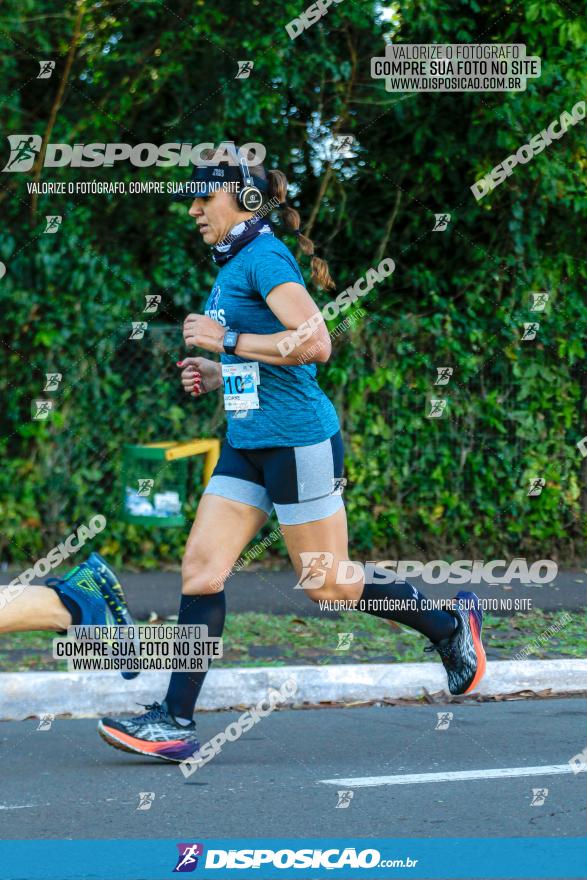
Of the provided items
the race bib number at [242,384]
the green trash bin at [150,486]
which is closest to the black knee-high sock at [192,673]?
the race bib number at [242,384]

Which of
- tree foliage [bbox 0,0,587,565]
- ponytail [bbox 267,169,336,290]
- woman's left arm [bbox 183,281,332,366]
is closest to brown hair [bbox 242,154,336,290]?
ponytail [bbox 267,169,336,290]

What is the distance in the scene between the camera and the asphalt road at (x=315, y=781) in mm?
4031

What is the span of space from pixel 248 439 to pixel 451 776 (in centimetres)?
136

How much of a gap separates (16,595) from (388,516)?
16.5 feet

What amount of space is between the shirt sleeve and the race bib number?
0.27m

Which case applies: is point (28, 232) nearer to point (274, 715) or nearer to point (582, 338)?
point (582, 338)

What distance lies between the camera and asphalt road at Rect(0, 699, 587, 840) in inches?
159

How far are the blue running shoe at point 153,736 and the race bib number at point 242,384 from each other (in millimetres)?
1114

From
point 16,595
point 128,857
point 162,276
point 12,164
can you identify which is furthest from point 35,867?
point 12,164

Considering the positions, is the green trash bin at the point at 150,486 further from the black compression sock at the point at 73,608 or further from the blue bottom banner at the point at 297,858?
the blue bottom banner at the point at 297,858

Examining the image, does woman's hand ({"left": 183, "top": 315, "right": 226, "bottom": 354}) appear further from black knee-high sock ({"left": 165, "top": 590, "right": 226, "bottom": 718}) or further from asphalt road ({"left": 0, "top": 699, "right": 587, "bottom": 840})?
asphalt road ({"left": 0, "top": 699, "right": 587, "bottom": 840})

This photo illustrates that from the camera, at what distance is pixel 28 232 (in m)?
9.31

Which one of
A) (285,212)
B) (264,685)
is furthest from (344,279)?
(285,212)

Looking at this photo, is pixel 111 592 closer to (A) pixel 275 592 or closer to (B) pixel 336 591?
(B) pixel 336 591
